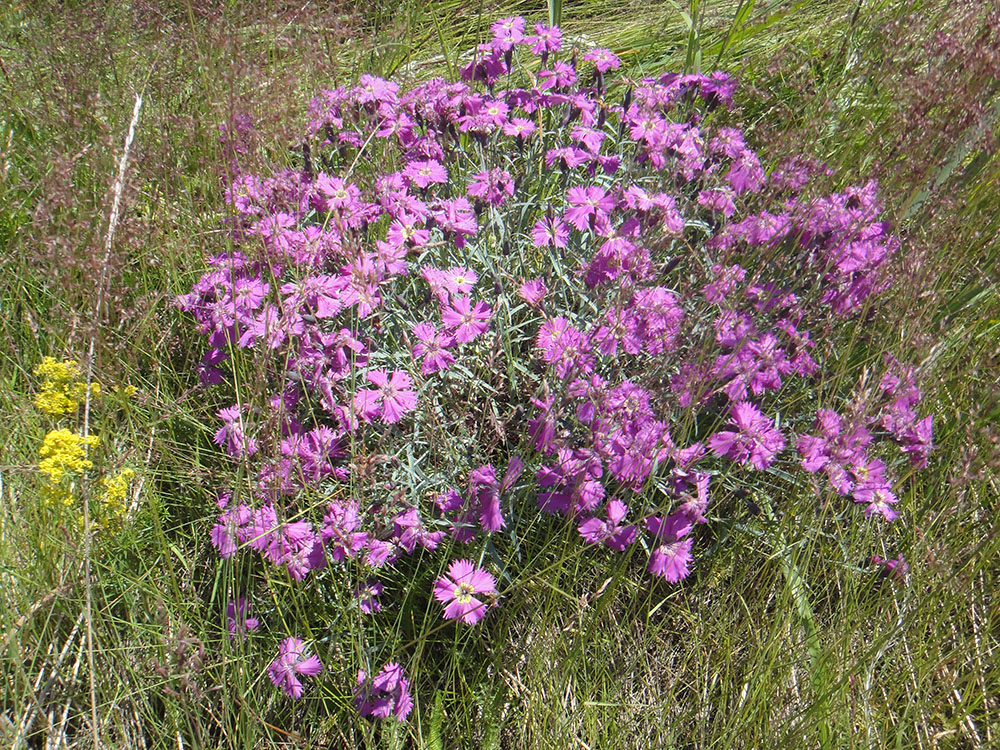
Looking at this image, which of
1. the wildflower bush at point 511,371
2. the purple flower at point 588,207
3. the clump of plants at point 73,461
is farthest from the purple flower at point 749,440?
the clump of plants at point 73,461

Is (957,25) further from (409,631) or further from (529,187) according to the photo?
(409,631)

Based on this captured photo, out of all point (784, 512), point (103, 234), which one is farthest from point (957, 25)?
point (103, 234)

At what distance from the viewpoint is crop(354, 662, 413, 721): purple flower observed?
1.64 meters

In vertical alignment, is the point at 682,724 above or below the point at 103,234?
below

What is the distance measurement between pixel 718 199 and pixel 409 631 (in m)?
1.36

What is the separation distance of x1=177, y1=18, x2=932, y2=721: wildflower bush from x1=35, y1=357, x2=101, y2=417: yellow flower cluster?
0.30 metres

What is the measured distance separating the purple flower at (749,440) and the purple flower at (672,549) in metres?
0.18

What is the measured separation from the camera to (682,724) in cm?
179

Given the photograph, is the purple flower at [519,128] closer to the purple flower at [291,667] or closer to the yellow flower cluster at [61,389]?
the yellow flower cluster at [61,389]

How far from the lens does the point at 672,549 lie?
1.76 meters

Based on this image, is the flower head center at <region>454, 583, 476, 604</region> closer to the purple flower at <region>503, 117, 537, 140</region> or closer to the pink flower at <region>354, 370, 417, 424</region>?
the pink flower at <region>354, 370, 417, 424</region>

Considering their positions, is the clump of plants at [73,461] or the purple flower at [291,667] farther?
the clump of plants at [73,461]

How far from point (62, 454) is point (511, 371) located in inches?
40.8

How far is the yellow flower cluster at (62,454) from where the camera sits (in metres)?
1.70
